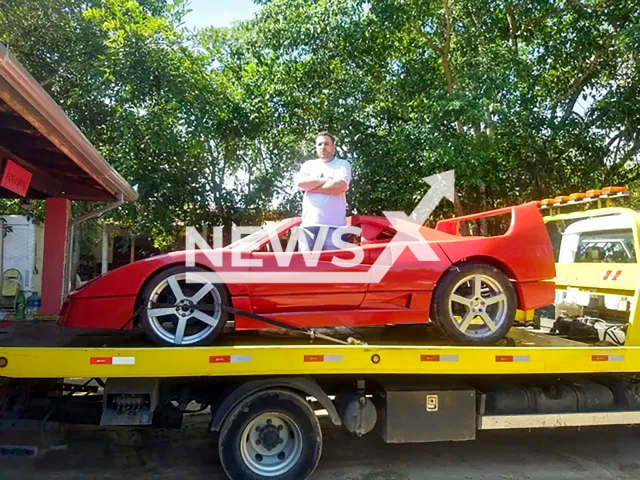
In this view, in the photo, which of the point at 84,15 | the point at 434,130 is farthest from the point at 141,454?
the point at 84,15

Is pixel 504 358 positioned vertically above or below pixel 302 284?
below

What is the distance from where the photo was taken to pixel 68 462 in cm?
427

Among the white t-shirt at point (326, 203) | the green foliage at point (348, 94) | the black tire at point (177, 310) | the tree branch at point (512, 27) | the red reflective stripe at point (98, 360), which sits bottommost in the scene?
the red reflective stripe at point (98, 360)

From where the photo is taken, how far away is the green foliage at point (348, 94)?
340 inches

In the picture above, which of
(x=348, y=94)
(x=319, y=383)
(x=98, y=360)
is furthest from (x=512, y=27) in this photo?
(x=98, y=360)

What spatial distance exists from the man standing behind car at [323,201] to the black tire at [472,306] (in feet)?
3.08

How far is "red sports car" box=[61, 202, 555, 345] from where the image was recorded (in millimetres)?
3771

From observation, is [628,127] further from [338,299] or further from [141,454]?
[141,454]

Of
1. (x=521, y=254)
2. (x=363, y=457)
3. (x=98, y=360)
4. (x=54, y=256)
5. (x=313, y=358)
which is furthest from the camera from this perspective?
(x=54, y=256)

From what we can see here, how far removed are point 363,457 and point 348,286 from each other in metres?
1.64

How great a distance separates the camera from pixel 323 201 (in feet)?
14.4
